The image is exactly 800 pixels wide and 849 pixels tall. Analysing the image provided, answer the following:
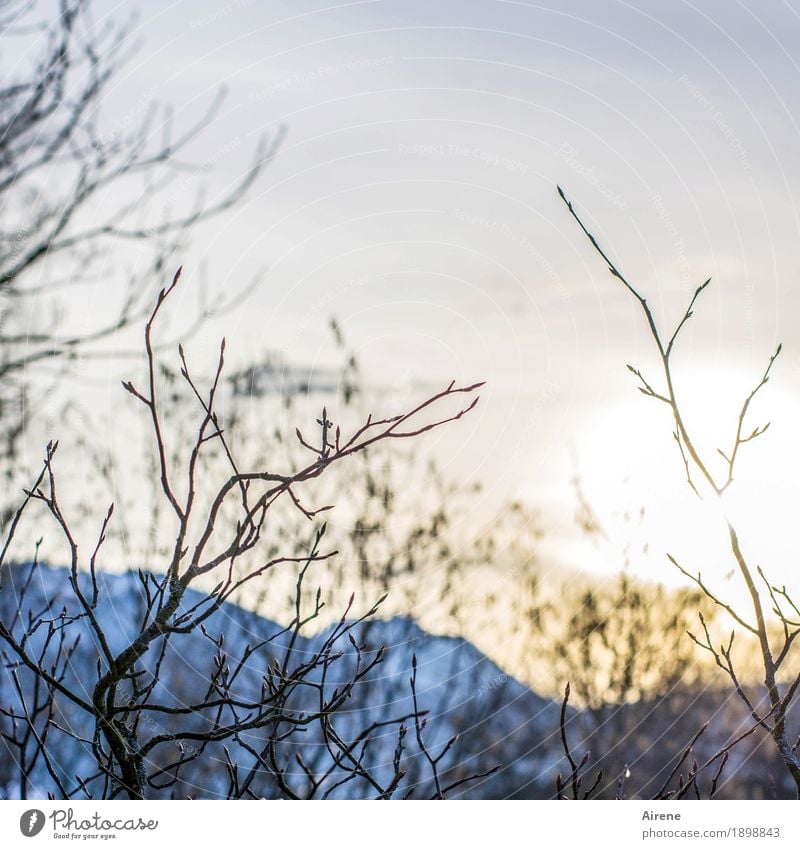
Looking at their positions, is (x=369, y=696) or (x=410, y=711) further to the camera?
(x=410, y=711)

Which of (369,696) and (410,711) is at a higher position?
(369,696)

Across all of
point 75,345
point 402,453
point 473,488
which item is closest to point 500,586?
point 402,453

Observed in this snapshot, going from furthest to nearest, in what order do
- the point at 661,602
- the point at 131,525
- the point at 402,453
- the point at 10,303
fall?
the point at 661,602, the point at 402,453, the point at 131,525, the point at 10,303

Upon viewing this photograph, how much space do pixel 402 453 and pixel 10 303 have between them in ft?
6.67
